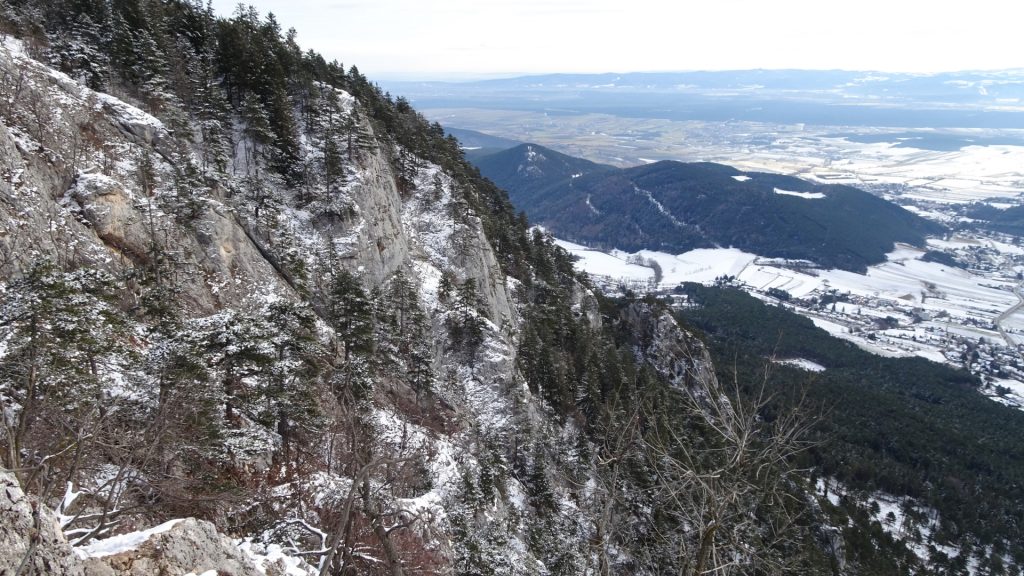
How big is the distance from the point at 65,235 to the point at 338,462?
527 inches

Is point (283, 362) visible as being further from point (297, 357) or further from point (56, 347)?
point (56, 347)

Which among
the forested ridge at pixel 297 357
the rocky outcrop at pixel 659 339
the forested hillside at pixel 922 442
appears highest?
the forested ridge at pixel 297 357

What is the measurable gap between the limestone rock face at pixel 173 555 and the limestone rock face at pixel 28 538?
59 cm

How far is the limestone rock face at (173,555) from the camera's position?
650 cm

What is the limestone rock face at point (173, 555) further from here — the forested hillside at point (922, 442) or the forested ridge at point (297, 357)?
the forested hillside at point (922, 442)

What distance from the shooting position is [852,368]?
11531cm

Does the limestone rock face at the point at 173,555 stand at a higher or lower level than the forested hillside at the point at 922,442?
higher

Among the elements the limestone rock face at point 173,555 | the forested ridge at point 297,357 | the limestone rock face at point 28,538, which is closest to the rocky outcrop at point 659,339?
the forested ridge at point 297,357

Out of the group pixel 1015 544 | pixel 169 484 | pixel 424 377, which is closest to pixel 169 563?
pixel 169 484

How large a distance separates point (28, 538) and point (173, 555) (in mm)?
2266

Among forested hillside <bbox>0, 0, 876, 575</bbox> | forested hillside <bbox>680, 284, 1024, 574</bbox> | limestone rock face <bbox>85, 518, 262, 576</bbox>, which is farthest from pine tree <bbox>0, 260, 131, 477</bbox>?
forested hillside <bbox>680, 284, 1024, 574</bbox>

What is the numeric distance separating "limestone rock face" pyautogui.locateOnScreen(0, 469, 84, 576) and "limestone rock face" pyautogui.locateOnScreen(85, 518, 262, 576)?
0.59 m

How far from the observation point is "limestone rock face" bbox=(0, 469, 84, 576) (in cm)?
502

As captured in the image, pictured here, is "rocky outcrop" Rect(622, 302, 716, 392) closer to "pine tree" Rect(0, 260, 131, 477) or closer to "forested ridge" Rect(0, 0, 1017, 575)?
"forested ridge" Rect(0, 0, 1017, 575)
